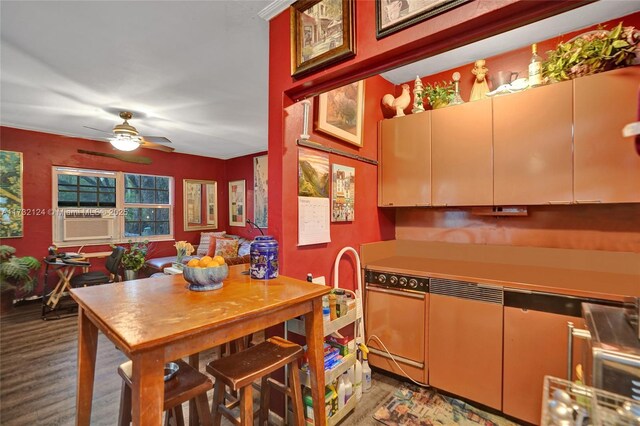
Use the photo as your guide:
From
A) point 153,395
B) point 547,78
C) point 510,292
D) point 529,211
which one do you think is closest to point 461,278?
point 510,292

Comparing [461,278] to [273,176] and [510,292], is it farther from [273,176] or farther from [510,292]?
[273,176]

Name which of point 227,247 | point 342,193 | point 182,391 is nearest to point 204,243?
point 227,247

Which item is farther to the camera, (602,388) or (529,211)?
(529,211)

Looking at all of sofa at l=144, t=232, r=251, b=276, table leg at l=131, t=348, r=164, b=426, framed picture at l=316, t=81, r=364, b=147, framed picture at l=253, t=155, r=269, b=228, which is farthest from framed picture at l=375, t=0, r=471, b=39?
framed picture at l=253, t=155, r=269, b=228

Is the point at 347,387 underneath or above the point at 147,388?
underneath

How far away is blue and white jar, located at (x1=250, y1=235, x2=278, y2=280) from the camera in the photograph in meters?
1.46

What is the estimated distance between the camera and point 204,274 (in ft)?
4.06

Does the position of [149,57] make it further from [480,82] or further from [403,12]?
[480,82]

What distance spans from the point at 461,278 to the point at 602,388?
1011mm

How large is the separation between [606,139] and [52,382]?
14.1 feet

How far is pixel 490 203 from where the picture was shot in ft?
6.84

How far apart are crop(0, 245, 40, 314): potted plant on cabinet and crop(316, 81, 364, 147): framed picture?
177 inches

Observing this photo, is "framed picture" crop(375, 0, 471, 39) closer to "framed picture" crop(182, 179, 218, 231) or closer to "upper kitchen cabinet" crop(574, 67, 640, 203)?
"upper kitchen cabinet" crop(574, 67, 640, 203)

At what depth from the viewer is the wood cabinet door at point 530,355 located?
1.60 meters
